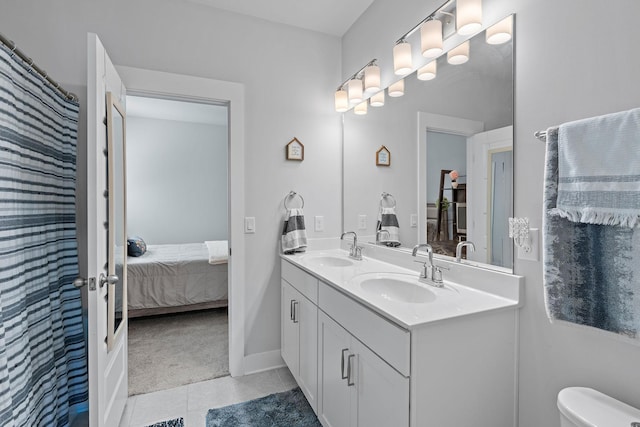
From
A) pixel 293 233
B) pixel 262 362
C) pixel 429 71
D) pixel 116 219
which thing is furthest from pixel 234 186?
pixel 429 71

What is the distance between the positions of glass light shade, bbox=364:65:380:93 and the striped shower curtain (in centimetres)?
178

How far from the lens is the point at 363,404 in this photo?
1.31 meters

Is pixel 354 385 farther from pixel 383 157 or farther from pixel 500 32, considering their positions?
pixel 500 32

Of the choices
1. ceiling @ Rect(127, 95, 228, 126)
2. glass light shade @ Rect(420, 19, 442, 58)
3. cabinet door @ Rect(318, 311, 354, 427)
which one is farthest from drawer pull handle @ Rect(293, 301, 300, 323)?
ceiling @ Rect(127, 95, 228, 126)

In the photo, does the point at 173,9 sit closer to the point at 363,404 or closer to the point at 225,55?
the point at 225,55

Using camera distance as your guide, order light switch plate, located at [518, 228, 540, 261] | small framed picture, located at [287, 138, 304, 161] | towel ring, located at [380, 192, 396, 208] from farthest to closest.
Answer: small framed picture, located at [287, 138, 304, 161] → towel ring, located at [380, 192, 396, 208] → light switch plate, located at [518, 228, 540, 261]

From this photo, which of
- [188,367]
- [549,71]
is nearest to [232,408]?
[188,367]

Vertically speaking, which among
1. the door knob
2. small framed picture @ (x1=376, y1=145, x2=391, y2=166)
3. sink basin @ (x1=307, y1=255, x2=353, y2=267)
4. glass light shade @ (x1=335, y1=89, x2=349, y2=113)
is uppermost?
glass light shade @ (x1=335, y1=89, x2=349, y2=113)

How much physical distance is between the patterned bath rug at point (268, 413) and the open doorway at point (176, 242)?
49cm

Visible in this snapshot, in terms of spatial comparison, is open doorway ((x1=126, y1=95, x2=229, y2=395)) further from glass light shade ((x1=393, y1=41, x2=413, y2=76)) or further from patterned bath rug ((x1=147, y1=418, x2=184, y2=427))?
glass light shade ((x1=393, y1=41, x2=413, y2=76))

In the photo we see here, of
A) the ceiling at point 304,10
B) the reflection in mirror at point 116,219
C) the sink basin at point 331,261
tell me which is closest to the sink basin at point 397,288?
the sink basin at point 331,261

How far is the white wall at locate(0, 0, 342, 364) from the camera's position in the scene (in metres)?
1.93

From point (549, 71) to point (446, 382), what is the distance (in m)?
1.16

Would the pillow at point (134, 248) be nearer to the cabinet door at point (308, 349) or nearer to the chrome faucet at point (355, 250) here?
the cabinet door at point (308, 349)
